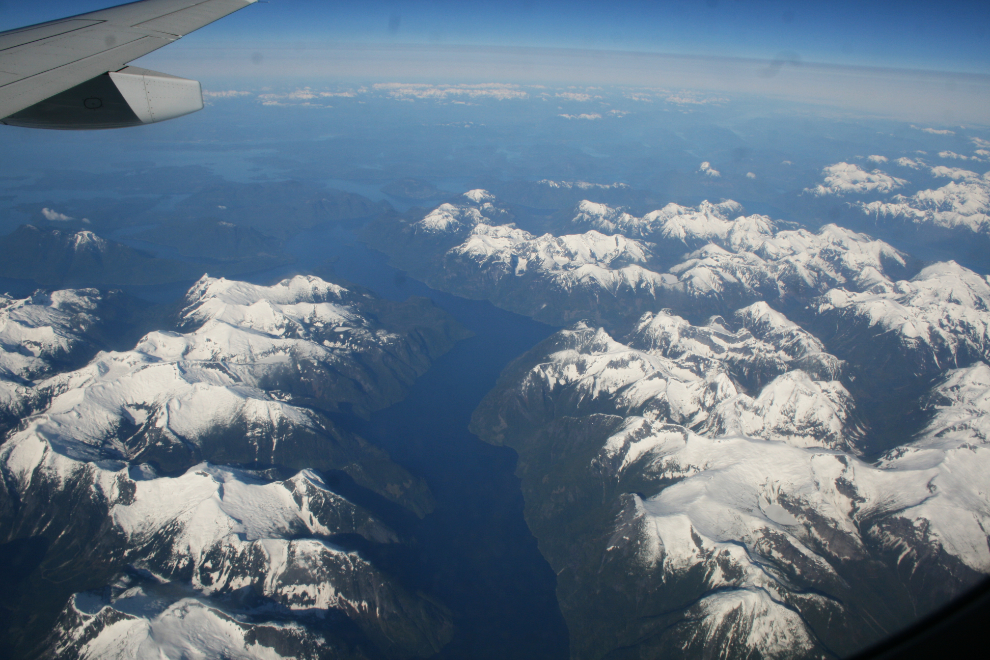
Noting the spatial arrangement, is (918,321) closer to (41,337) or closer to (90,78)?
(90,78)

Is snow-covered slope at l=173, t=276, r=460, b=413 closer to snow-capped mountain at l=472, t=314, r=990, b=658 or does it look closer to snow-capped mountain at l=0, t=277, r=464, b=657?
snow-capped mountain at l=0, t=277, r=464, b=657

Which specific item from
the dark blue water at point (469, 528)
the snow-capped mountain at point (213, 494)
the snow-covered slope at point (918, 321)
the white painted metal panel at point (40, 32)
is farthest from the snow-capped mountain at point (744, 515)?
the white painted metal panel at point (40, 32)

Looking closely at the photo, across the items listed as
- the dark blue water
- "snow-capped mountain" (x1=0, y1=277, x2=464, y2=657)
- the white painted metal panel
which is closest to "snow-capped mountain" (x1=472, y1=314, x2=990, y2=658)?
the dark blue water

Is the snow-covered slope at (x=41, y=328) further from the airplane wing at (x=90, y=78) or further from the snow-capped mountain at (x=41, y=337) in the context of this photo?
the airplane wing at (x=90, y=78)

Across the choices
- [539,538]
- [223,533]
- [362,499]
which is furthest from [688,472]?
[223,533]

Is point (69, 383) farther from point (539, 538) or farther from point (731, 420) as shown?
point (731, 420)

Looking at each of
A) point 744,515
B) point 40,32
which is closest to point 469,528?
point 744,515
